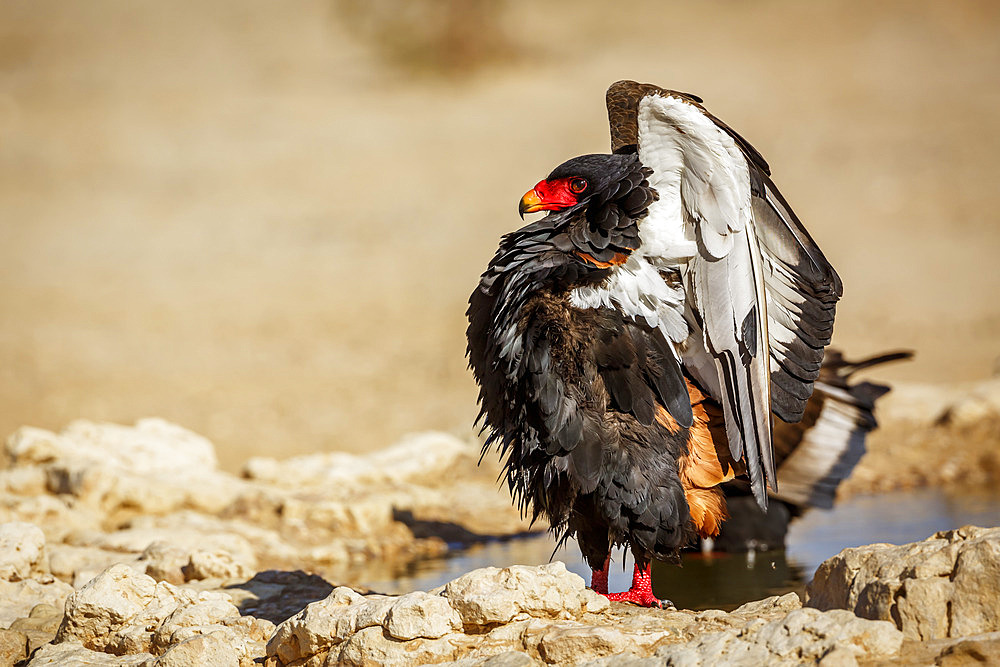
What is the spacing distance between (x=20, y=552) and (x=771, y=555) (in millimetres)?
3481

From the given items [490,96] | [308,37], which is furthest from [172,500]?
[308,37]

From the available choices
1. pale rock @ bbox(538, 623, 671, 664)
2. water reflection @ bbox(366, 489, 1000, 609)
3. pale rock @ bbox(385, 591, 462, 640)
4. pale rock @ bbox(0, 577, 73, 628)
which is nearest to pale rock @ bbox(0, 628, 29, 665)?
pale rock @ bbox(0, 577, 73, 628)

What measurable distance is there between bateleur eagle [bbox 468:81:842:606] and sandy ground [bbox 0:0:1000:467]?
5.29 metres

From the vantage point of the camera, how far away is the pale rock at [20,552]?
3.76m

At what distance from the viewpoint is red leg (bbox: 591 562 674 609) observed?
3088mm

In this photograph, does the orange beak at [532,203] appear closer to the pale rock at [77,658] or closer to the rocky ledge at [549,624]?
the rocky ledge at [549,624]

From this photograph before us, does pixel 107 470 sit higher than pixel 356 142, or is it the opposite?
pixel 356 142

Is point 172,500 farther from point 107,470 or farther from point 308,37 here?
point 308,37

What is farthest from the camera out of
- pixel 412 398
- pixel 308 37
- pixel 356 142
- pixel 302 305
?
pixel 308 37

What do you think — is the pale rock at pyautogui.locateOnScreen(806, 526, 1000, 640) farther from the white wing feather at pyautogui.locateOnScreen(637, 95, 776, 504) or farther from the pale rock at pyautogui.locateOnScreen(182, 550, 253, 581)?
the pale rock at pyautogui.locateOnScreen(182, 550, 253, 581)

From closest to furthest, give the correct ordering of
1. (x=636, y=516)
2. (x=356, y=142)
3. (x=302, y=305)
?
1. (x=636, y=516)
2. (x=302, y=305)
3. (x=356, y=142)

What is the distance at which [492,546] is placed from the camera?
19.0 feet

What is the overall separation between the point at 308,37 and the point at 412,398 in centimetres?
1101

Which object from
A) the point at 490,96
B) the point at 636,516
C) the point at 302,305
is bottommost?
the point at 636,516
